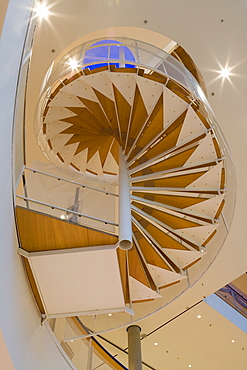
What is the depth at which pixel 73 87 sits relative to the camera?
17.7ft

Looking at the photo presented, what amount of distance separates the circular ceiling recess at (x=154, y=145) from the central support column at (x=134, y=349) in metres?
1.75

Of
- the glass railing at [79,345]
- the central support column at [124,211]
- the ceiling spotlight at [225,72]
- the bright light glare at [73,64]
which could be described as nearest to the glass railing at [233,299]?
the glass railing at [79,345]

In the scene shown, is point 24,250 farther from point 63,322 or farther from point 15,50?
point 15,50

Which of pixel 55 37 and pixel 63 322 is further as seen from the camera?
pixel 55 37

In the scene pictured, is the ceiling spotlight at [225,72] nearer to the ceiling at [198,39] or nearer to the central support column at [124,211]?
the ceiling at [198,39]

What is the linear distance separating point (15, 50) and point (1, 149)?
0.82 meters

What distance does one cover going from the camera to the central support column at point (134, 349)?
6879 millimetres

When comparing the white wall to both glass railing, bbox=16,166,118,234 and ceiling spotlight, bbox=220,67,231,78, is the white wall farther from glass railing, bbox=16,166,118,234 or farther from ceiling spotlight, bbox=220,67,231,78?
ceiling spotlight, bbox=220,67,231,78

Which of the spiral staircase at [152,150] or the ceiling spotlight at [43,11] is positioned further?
the ceiling spotlight at [43,11]

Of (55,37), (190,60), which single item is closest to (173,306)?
(190,60)

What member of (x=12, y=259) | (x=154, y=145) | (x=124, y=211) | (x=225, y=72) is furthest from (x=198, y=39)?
(x=12, y=259)

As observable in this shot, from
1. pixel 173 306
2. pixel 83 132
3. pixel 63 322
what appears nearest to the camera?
pixel 63 322

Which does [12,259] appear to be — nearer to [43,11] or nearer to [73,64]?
[73,64]

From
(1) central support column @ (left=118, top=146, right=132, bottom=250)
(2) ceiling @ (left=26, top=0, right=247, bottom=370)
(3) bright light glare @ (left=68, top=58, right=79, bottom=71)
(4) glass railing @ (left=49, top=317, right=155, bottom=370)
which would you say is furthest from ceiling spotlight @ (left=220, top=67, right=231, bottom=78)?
(4) glass railing @ (left=49, top=317, right=155, bottom=370)
